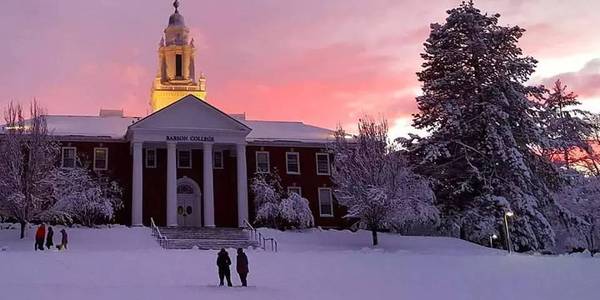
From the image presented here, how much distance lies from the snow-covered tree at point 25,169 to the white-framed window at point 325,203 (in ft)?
58.5

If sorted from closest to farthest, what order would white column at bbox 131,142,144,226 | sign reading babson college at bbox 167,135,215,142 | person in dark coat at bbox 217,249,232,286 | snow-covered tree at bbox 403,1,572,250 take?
person in dark coat at bbox 217,249,232,286
snow-covered tree at bbox 403,1,572,250
white column at bbox 131,142,144,226
sign reading babson college at bbox 167,135,215,142

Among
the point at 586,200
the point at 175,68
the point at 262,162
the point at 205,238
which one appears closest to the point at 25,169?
the point at 205,238

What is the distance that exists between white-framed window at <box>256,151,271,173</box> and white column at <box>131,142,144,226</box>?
812 centimetres

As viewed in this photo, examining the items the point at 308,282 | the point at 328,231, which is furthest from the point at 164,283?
the point at 328,231

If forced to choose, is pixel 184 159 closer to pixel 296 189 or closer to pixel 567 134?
pixel 296 189

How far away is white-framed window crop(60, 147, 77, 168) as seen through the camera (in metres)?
46.4

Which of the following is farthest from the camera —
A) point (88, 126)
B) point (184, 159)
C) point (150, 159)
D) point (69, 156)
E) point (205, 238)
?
point (88, 126)

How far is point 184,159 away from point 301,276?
26211mm

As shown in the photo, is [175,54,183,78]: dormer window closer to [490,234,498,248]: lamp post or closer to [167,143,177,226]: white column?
[167,143,177,226]: white column

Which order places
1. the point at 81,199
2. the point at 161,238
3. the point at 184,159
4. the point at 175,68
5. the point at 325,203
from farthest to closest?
the point at 175,68 < the point at 325,203 < the point at 184,159 < the point at 81,199 < the point at 161,238

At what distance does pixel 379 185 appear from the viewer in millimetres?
40188

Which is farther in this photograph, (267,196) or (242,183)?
(242,183)

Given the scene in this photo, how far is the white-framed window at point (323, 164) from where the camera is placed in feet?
164

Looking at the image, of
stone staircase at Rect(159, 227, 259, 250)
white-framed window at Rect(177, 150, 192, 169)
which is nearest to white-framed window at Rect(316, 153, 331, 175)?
white-framed window at Rect(177, 150, 192, 169)
